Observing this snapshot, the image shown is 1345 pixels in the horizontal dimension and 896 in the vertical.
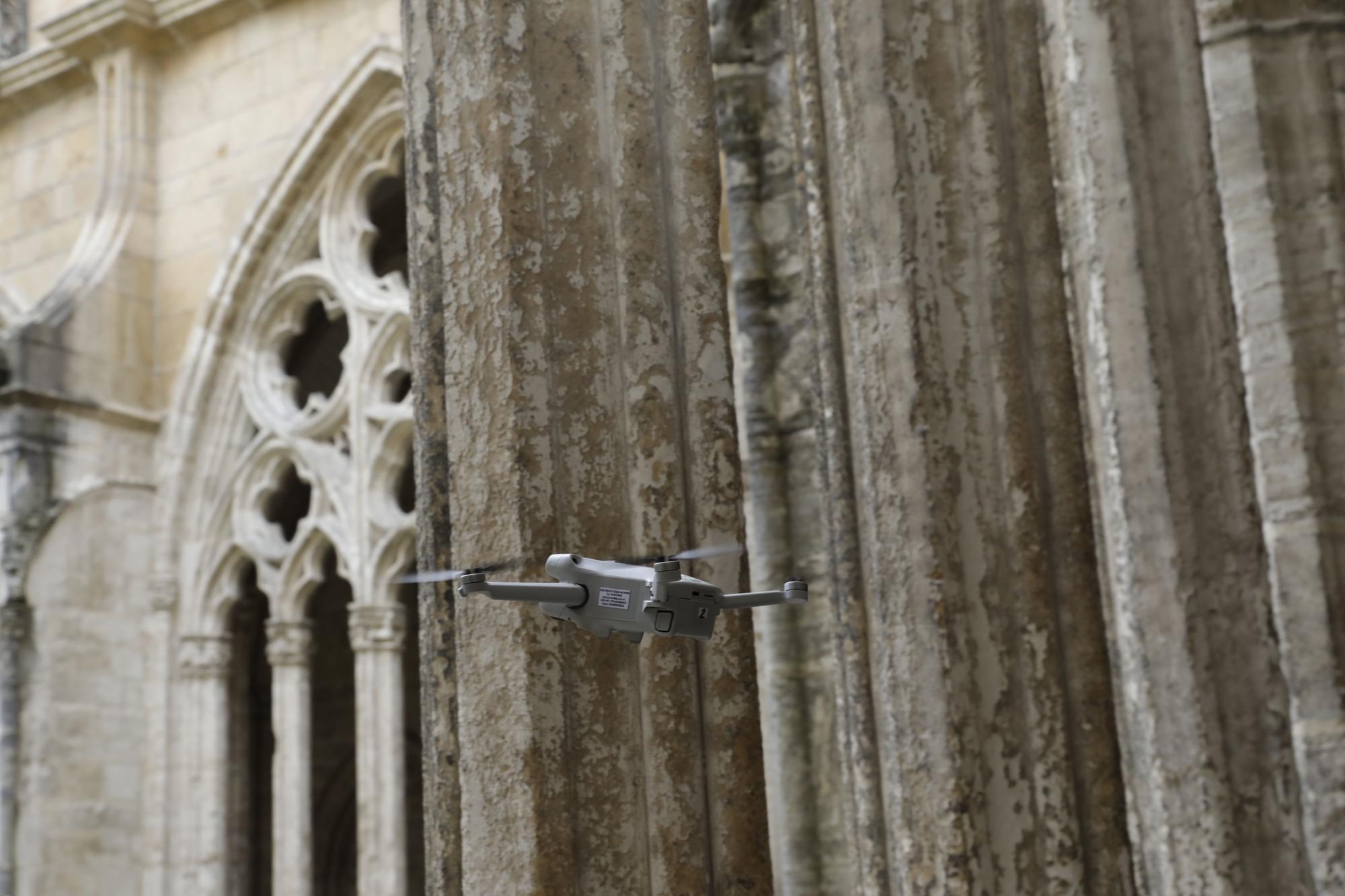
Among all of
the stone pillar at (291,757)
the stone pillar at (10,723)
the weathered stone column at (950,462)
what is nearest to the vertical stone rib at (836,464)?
the weathered stone column at (950,462)

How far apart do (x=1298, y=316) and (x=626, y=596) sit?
996 millimetres

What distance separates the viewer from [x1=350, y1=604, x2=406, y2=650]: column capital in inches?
286

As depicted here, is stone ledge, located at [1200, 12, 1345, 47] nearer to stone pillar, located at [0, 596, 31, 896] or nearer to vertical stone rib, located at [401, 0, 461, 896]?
vertical stone rib, located at [401, 0, 461, 896]

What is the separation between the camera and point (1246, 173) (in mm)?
2105

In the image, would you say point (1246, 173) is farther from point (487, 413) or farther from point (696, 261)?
point (487, 413)

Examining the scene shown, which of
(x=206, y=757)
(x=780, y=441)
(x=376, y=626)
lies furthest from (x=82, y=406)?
(x=780, y=441)

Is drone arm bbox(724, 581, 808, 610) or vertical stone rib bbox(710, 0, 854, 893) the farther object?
vertical stone rib bbox(710, 0, 854, 893)

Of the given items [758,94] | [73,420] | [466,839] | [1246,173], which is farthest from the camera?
[73,420]

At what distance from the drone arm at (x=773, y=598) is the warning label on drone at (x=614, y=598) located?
9 centimetres

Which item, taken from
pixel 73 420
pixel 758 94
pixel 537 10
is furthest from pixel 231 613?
pixel 537 10

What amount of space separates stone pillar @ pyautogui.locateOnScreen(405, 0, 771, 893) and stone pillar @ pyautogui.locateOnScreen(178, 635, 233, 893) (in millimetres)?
5962

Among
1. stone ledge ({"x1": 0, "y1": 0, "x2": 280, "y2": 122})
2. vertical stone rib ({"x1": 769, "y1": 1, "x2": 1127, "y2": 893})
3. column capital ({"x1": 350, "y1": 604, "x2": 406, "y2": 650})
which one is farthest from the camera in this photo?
stone ledge ({"x1": 0, "y1": 0, "x2": 280, "y2": 122})

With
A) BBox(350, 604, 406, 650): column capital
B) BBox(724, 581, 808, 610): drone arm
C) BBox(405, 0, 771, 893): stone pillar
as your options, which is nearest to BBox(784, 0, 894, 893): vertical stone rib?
BBox(405, 0, 771, 893): stone pillar

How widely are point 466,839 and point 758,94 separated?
2355 millimetres
